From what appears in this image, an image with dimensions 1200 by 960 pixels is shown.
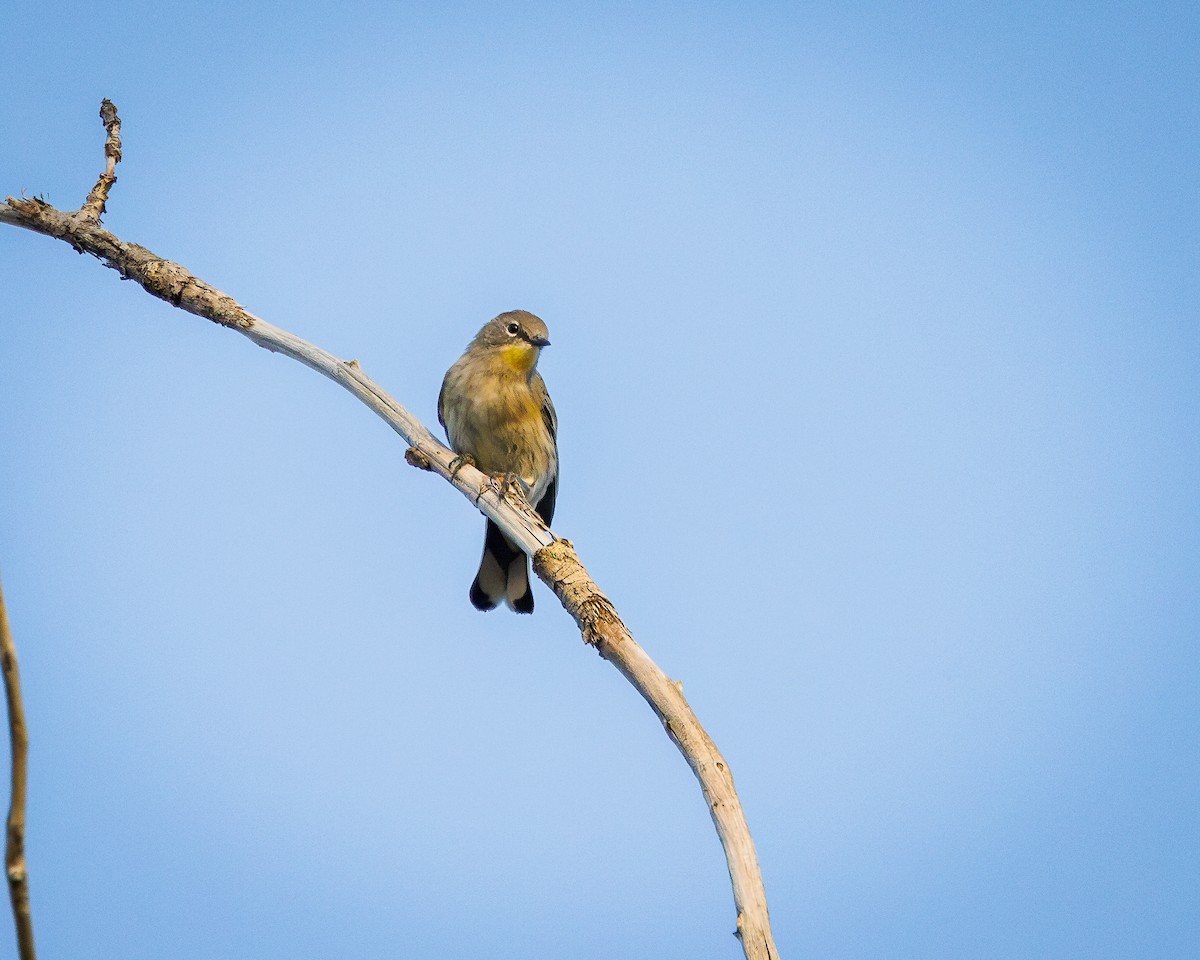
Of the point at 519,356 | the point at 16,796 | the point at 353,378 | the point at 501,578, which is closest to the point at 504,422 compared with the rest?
the point at 519,356

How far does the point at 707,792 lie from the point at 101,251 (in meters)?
3.96

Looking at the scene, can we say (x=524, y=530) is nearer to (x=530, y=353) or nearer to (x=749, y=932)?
(x=749, y=932)

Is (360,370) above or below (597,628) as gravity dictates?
above

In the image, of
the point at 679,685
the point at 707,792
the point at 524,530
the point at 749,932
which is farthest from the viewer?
the point at 524,530

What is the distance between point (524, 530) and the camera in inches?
200

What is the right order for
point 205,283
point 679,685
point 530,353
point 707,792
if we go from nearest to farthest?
point 707,792
point 679,685
point 205,283
point 530,353

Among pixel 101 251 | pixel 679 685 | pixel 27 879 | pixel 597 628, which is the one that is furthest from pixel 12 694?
pixel 101 251

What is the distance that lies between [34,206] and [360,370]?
1.79m

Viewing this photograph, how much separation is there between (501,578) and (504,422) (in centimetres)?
112

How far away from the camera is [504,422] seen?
7.93 m

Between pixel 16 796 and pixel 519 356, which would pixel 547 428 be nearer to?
pixel 519 356

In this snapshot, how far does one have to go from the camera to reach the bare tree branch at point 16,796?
1838 millimetres

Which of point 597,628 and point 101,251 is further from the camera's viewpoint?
point 101,251

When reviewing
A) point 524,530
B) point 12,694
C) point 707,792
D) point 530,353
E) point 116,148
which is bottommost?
point 12,694
